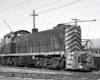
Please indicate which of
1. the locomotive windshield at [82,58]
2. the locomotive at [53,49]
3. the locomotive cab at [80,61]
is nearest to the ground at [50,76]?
the locomotive cab at [80,61]

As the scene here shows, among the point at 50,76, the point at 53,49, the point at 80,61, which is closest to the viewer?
the point at 50,76

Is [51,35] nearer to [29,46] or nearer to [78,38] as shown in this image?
[78,38]

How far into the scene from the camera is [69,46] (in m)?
12.4

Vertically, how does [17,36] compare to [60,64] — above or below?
above

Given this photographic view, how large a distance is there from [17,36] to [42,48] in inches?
179

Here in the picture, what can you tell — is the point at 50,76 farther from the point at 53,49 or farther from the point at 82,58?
the point at 53,49

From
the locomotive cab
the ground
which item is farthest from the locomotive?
the ground

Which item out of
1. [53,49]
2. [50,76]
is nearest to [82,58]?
[53,49]

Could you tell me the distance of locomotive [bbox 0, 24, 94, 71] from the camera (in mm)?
11352

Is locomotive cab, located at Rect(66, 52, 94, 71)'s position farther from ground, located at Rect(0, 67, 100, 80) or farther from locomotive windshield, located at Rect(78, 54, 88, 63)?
ground, located at Rect(0, 67, 100, 80)

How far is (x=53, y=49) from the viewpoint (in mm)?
13469

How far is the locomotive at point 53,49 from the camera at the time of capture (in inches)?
447

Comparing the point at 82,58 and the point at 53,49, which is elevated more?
the point at 53,49

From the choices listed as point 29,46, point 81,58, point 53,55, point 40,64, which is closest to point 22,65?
point 29,46
